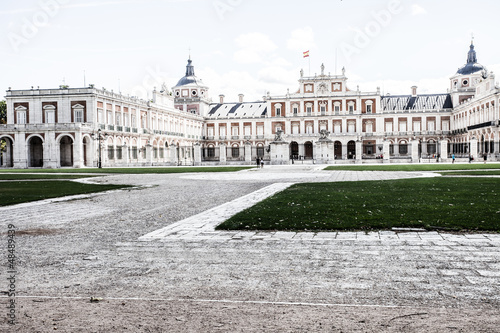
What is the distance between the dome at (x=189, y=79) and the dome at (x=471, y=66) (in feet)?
143

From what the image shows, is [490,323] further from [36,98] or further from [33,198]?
[36,98]

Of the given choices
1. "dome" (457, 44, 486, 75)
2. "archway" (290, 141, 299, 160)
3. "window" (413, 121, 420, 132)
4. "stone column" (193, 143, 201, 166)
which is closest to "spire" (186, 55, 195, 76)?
"archway" (290, 141, 299, 160)

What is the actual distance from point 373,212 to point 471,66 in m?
71.7

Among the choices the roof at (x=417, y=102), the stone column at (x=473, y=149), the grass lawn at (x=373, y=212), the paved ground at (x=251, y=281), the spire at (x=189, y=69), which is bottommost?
the paved ground at (x=251, y=281)

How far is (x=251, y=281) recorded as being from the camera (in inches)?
192

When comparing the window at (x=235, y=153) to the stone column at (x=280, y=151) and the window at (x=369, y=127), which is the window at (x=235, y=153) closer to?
the window at (x=369, y=127)

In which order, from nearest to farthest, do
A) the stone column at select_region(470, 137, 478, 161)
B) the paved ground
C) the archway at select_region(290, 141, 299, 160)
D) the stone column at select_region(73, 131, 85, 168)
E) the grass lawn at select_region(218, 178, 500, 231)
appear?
the paved ground
the grass lawn at select_region(218, 178, 500, 231)
the stone column at select_region(73, 131, 85, 168)
the stone column at select_region(470, 137, 478, 161)
the archway at select_region(290, 141, 299, 160)

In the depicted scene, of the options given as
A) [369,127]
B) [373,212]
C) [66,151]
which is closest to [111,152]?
[66,151]

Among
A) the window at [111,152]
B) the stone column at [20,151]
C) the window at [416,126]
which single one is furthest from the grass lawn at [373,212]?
the window at [416,126]

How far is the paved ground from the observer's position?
3787mm

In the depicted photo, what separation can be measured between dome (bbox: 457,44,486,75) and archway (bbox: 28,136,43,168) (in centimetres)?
6125

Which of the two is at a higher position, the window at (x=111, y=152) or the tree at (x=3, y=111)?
the tree at (x=3, y=111)

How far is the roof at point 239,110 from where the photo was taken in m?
79.5

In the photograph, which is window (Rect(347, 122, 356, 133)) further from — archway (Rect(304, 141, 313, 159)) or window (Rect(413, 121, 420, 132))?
window (Rect(413, 121, 420, 132))
